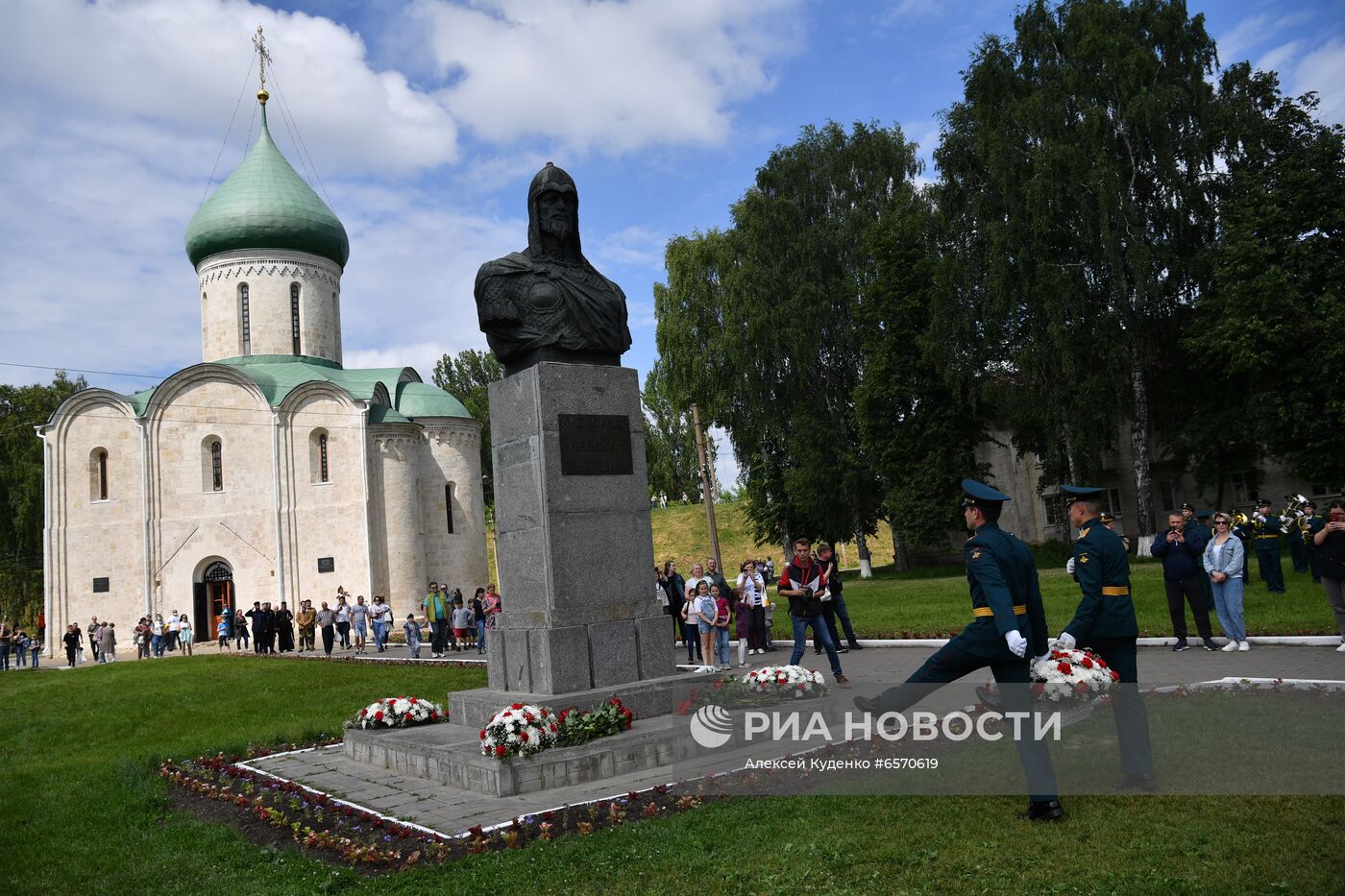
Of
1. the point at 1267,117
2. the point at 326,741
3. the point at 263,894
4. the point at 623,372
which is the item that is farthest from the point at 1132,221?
the point at 263,894

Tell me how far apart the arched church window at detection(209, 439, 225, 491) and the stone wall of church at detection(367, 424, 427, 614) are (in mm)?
5151

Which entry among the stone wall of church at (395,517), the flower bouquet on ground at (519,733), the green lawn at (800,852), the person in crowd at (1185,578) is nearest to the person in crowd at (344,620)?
the stone wall of church at (395,517)

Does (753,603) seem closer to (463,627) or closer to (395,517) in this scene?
(463,627)

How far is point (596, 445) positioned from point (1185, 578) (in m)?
7.65

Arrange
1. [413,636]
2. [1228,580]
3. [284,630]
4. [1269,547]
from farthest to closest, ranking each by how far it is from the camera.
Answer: [284,630]
[413,636]
[1269,547]
[1228,580]

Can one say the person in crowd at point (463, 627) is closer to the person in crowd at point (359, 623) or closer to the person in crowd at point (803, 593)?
the person in crowd at point (359, 623)

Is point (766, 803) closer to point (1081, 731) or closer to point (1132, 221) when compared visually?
point (1081, 731)

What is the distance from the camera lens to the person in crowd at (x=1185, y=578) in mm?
12031

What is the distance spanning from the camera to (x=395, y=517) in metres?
34.4

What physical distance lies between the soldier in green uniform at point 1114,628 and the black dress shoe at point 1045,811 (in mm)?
701

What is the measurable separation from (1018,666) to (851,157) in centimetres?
3015

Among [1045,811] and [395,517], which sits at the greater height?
[395,517]

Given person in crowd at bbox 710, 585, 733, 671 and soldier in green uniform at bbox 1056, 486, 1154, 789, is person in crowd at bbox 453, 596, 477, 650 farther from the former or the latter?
soldier in green uniform at bbox 1056, 486, 1154, 789

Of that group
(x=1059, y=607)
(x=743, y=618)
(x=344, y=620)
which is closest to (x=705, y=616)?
(x=743, y=618)
